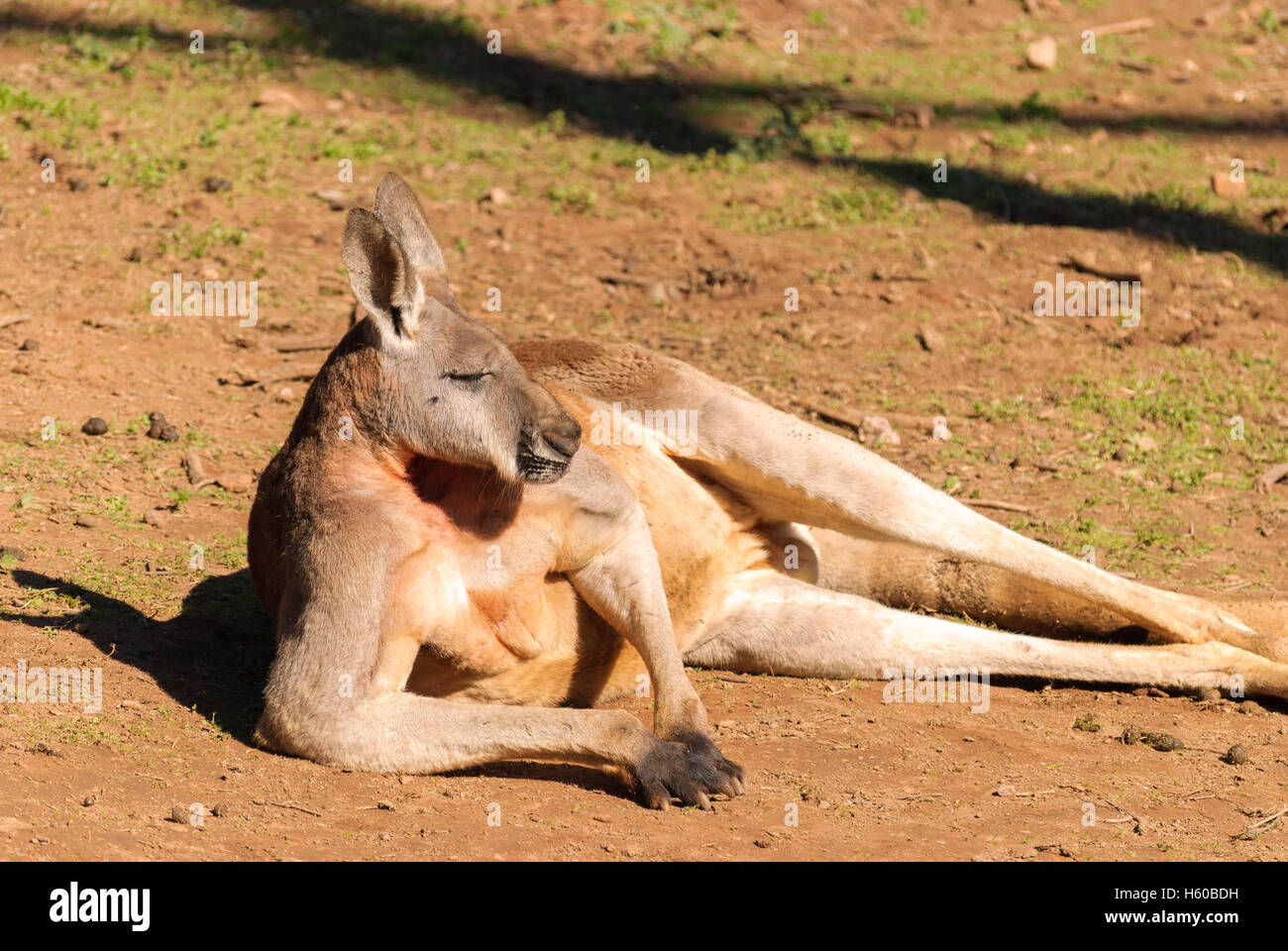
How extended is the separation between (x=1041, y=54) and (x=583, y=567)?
995 centimetres

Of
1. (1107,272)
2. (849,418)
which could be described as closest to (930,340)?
(849,418)

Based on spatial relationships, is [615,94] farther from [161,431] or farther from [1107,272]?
[161,431]

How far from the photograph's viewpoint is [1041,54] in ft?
41.8

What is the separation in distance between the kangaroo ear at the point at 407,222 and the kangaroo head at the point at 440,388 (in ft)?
0.77

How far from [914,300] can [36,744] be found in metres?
6.09

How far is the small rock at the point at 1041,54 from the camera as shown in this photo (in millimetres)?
12703

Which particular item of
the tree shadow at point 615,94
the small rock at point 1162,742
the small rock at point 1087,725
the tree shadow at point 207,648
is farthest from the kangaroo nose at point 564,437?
the tree shadow at point 615,94

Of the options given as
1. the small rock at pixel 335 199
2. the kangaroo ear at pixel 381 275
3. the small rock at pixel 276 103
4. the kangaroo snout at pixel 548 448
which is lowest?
the kangaroo snout at pixel 548 448

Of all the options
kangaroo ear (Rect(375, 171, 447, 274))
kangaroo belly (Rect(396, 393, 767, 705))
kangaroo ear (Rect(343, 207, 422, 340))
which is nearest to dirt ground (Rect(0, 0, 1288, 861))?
kangaroo belly (Rect(396, 393, 767, 705))

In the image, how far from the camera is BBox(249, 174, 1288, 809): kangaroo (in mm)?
4086

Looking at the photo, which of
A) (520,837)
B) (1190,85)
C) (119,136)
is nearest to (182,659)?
(520,837)

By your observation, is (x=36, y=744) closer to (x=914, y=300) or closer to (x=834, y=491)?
(x=834, y=491)

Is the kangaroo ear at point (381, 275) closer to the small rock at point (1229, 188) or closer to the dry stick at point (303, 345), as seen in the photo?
the dry stick at point (303, 345)

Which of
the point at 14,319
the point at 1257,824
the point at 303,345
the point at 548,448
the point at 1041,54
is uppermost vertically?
the point at 1041,54
